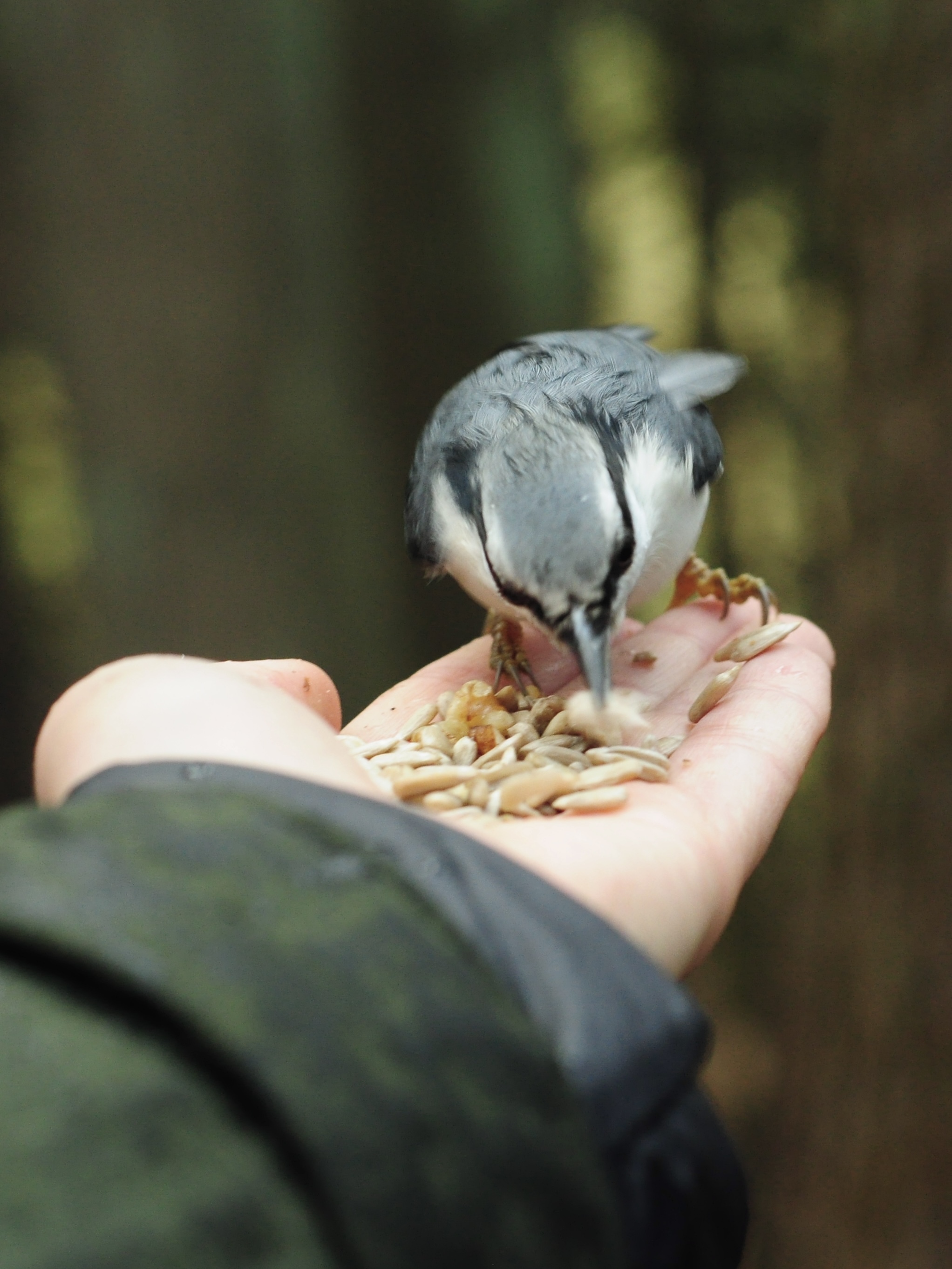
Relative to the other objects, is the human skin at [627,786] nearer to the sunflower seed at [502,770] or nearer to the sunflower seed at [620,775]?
the sunflower seed at [620,775]

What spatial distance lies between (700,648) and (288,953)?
1.18m

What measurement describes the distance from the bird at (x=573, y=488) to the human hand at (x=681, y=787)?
108 millimetres

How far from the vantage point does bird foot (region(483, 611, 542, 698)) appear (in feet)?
5.18

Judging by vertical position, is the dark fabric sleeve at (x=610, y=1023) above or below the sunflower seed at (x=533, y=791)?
above

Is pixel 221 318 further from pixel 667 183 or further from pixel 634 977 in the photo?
pixel 634 977

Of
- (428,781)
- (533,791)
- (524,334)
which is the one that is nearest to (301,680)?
(428,781)

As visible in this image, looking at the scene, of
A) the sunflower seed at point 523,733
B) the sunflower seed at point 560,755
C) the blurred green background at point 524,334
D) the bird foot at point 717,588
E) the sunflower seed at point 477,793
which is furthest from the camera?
the blurred green background at point 524,334

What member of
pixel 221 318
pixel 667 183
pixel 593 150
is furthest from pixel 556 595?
pixel 593 150

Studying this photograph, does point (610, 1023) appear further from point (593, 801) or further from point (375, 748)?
point (375, 748)

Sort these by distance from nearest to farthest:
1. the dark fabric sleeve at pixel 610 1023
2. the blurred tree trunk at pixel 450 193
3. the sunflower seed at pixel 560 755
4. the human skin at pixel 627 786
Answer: the dark fabric sleeve at pixel 610 1023, the human skin at pixel 627 786, the sunflower seed at pixel 560 755, the blurred tree trunk at pixel 450 193

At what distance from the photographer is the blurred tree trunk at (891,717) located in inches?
70.7

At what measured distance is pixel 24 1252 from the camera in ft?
1.41

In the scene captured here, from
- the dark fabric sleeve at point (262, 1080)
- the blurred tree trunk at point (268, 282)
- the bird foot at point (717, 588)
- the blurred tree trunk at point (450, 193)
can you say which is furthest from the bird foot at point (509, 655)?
the blurred tree trunk at point (450, 193)

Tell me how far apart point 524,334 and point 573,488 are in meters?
1.88
